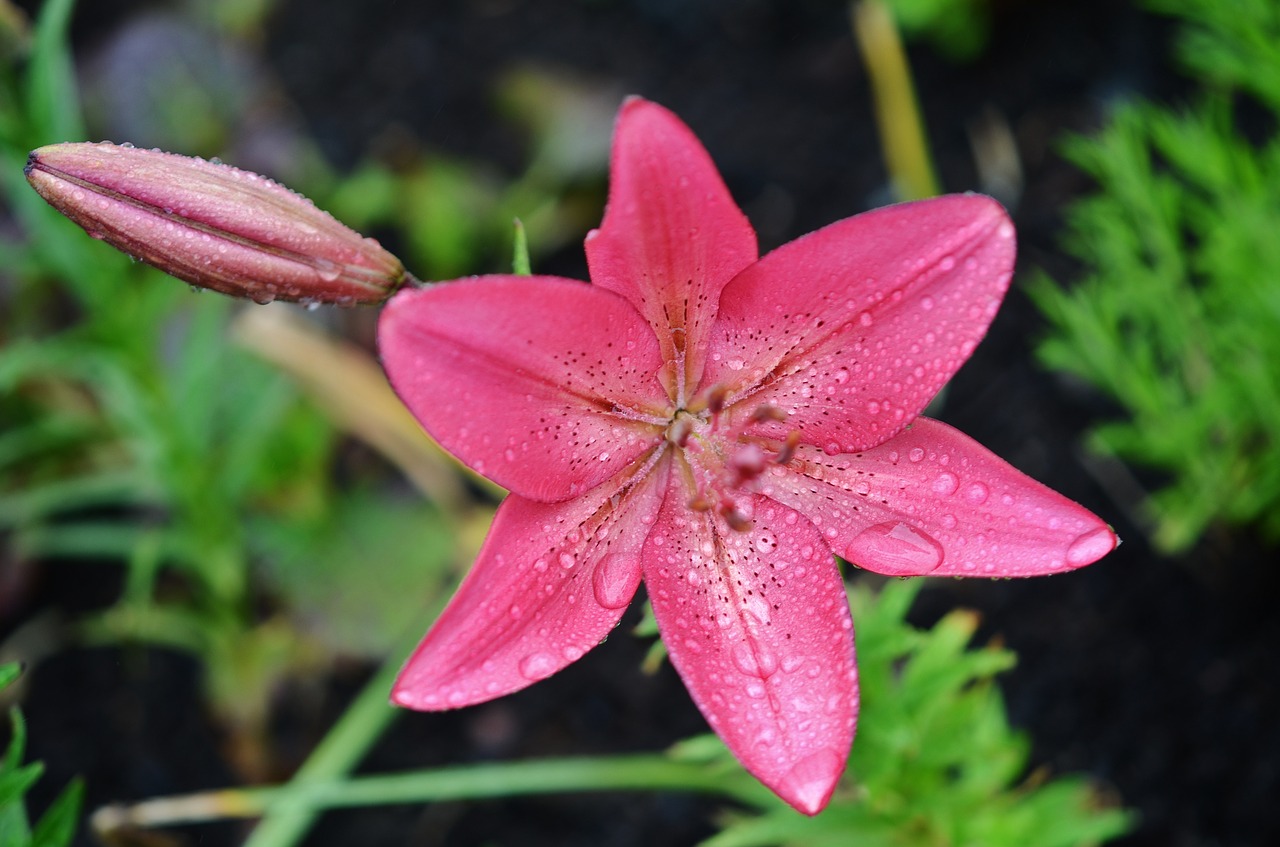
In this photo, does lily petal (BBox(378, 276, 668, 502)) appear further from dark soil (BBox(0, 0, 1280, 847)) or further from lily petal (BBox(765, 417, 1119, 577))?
dark soil (BBox(0, 0, 1280, 847))

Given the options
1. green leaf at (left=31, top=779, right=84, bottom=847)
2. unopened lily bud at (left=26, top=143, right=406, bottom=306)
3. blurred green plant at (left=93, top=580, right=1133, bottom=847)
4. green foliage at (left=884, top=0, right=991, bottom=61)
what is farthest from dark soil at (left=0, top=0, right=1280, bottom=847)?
unopened lily bud at (left=26, top=143, right=406, bottom=306)

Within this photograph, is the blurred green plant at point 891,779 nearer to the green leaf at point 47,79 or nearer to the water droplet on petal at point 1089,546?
the water droplet on petal at point 1089,546

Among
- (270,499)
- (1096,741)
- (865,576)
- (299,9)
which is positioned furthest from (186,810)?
(299,9)

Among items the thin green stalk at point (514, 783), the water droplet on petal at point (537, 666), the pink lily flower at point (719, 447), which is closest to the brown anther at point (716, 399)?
the pink lily flower at point (719, 447)

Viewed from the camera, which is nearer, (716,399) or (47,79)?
(716,399)

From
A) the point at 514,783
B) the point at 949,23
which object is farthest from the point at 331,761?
the point at 949,23

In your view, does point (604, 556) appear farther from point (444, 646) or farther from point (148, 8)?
point (148, 8)

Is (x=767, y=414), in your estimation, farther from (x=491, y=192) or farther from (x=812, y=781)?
(x=491, y=192)
